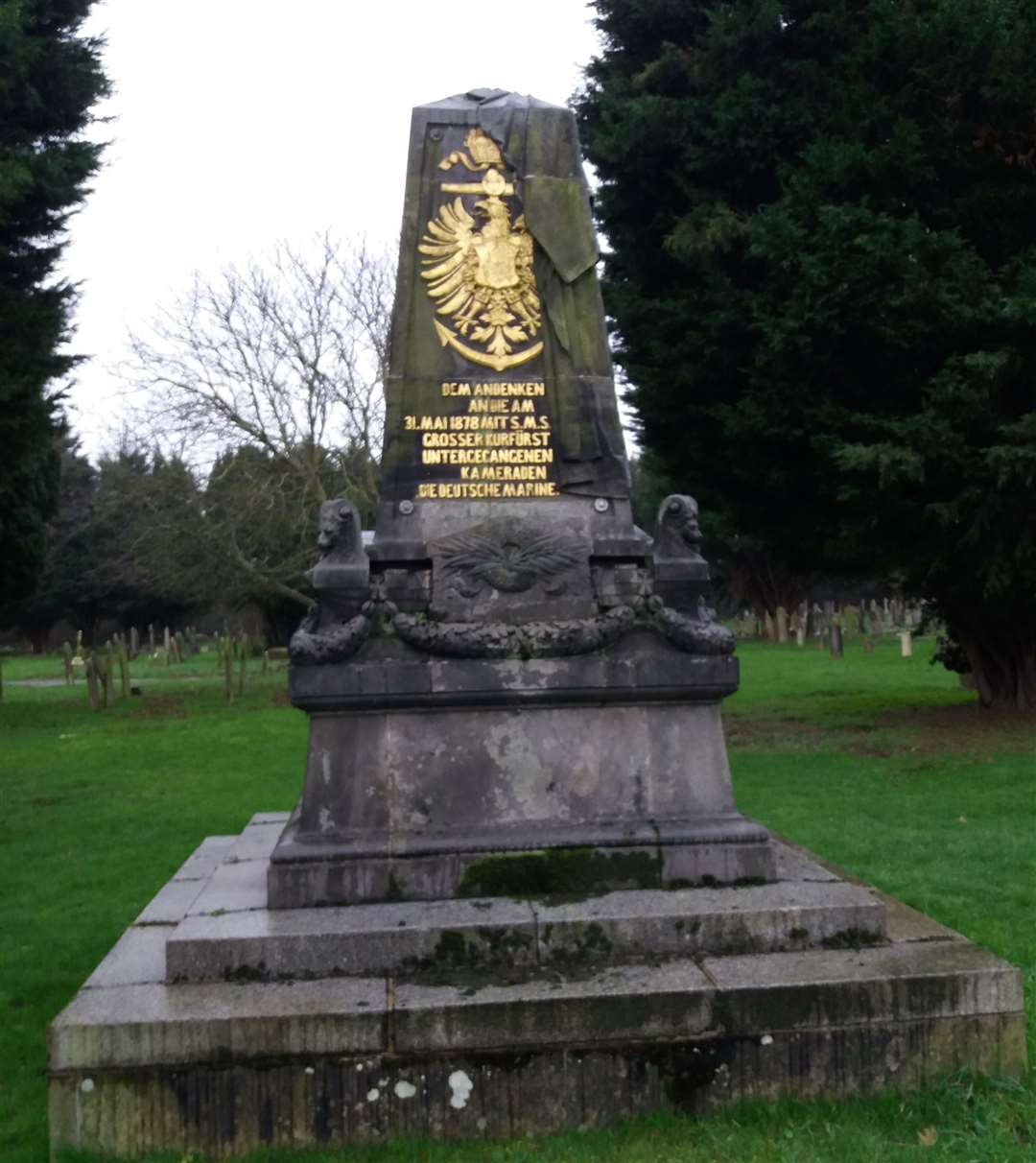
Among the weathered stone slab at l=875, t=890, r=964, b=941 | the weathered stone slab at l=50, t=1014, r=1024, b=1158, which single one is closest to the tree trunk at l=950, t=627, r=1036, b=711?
the weathered stone slab at l=875, t=890, r=964, b=941

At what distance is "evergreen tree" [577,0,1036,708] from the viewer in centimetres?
1334

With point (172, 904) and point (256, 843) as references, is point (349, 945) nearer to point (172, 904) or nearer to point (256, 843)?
point (172, 904)

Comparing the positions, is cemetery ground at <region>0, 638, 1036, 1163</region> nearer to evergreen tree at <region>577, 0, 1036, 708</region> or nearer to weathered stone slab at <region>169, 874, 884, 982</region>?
weathered stone slab at <region>169, 874, 884, 982</region>

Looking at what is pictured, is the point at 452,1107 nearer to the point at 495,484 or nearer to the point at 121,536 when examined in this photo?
the point at 495,484

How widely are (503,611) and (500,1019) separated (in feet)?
6.75

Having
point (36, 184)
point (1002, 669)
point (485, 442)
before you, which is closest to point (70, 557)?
point (36, 184)

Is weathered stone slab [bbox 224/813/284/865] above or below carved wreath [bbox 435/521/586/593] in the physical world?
below

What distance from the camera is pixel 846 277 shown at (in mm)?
13414

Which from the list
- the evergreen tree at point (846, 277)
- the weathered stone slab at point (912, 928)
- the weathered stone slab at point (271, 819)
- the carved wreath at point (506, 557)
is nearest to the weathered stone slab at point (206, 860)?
the weathered stone slab at point (271, 819)

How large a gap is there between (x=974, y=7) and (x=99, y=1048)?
13.6m

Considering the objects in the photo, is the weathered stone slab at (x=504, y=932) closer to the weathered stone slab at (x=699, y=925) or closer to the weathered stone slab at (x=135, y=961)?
the weathered stone slab at (x=699, y=925)

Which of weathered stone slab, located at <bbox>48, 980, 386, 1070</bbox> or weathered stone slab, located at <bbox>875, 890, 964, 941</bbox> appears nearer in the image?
weathered stone slab, located at <bbox>48, 980, 386, 1070</bbox>

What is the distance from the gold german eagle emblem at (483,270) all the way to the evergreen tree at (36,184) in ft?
40.4

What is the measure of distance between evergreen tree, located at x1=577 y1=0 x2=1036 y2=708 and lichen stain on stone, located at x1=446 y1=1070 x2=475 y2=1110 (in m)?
9.91
